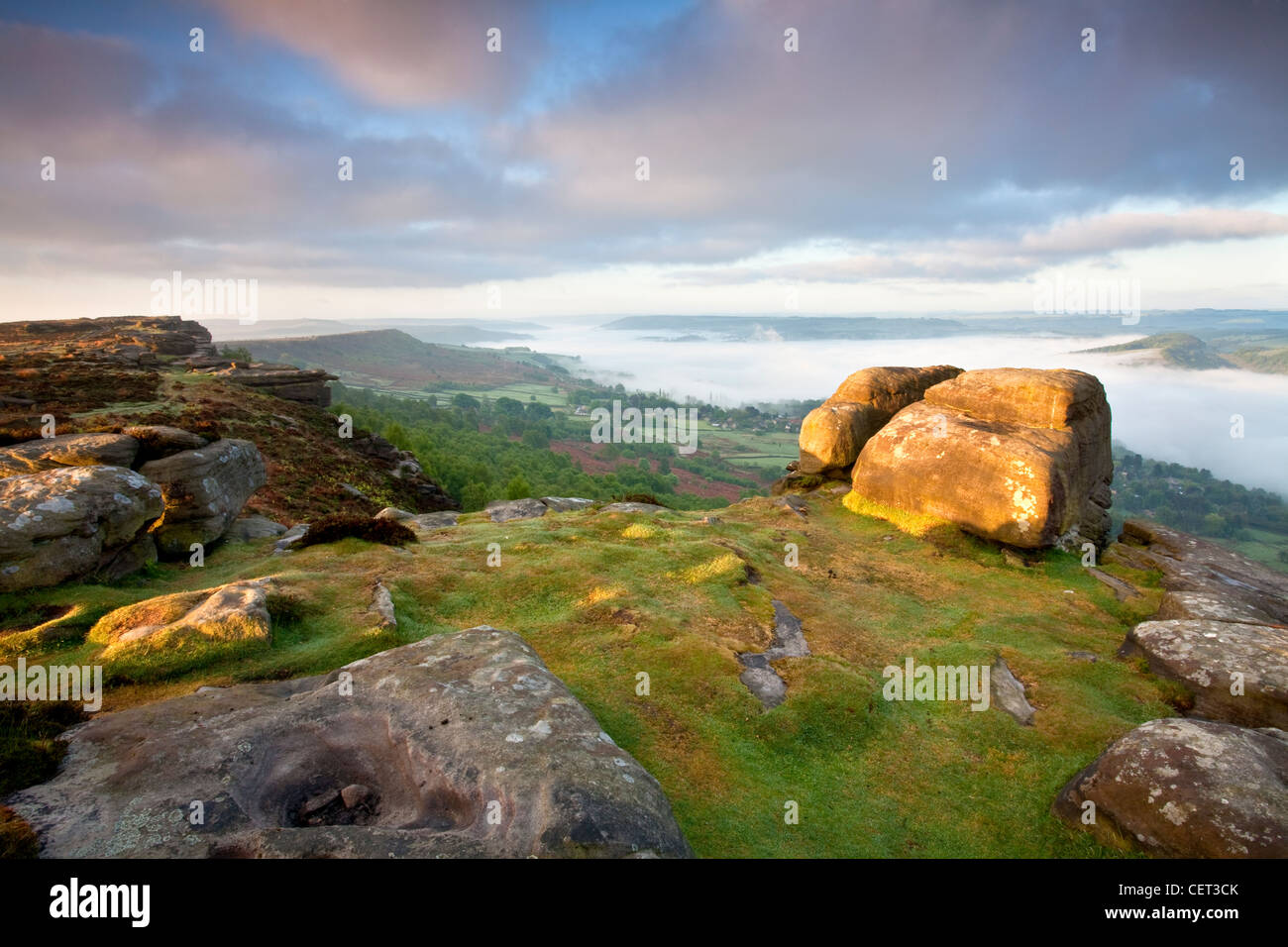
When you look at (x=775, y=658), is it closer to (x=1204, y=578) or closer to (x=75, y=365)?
(x=1204, y=578)

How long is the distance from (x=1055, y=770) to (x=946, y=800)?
241cm

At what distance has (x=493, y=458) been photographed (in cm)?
9388

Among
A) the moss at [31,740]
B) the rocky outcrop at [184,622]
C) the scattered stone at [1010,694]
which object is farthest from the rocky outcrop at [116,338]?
the scattered stone at [1010,694]

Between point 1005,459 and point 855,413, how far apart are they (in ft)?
30.4

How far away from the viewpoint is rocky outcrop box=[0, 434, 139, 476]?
15.5 meters

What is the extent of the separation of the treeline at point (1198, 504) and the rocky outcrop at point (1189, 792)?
402 ft

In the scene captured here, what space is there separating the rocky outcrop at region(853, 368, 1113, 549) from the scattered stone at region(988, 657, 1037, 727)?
8806 mm

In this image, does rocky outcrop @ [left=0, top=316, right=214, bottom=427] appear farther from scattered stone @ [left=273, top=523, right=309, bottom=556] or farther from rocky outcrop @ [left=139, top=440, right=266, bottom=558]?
scattered stone @ [left=273, top=523, right=309, bottom=556]

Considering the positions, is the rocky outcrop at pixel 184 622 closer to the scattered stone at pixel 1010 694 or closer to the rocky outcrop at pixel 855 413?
the scattered stone at pixel 1010 694

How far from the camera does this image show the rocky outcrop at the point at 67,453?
50.9 ft

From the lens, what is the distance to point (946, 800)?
9812mm
